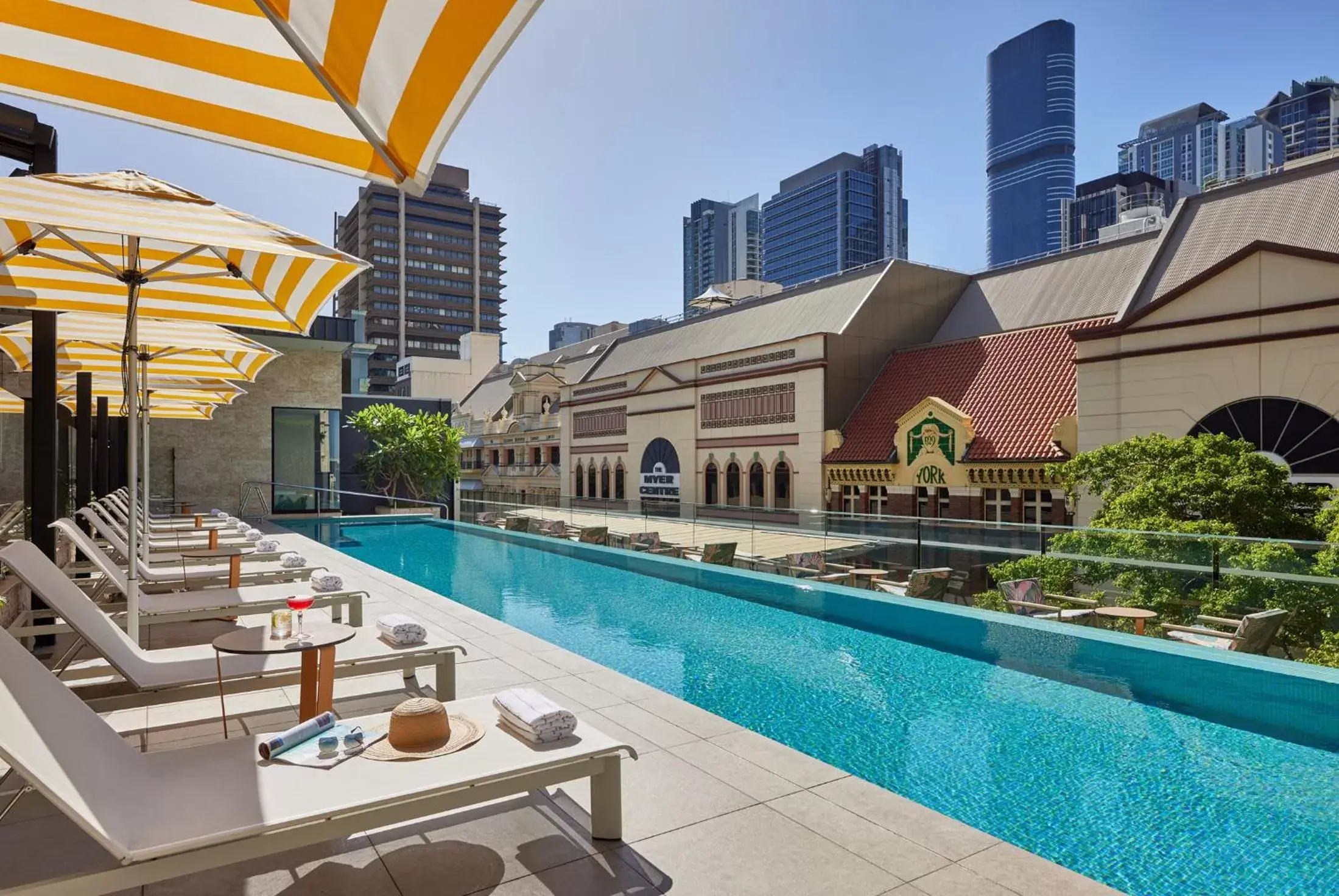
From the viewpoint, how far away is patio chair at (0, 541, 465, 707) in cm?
434

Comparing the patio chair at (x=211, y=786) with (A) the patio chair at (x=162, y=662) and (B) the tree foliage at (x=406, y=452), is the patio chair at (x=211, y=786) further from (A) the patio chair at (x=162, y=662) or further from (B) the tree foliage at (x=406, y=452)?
(B) the tree foliage at (x=406, y=452)

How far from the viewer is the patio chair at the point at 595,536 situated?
714 inches

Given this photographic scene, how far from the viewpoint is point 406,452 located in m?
36.7

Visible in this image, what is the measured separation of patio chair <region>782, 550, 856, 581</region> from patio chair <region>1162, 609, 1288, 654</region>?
478 centimetres

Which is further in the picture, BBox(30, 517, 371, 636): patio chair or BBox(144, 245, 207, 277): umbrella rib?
BBox(30, 517, 371, 636): patio chair

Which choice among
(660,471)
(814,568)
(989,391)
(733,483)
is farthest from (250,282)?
(660,471)

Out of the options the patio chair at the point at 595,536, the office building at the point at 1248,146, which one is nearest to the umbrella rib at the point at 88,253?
the patio chair at the point at 595,536

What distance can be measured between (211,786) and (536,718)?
4.05ft

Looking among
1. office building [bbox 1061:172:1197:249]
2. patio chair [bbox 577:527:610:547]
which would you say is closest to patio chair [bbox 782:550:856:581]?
patio chair [bbox 577:527:610:547]

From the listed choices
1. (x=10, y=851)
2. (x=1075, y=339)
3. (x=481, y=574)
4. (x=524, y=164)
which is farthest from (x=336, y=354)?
(x=10, y=851)

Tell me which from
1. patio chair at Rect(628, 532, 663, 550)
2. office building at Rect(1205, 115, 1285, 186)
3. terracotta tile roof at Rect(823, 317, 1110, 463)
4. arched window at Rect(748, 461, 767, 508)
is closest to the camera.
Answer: patio chair at Rect(628, 532, 663, 550)

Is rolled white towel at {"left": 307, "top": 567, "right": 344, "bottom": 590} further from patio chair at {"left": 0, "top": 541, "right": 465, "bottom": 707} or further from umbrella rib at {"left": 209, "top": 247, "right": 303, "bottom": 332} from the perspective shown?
umbrella rib at {"left": 209, "top": 247, "right": 303, "bottom": 332}

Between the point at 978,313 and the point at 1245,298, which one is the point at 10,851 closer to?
the point at 1245,298

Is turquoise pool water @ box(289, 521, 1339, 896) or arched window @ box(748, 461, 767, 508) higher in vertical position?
arched window @ box(748, 461, 767, 508)
